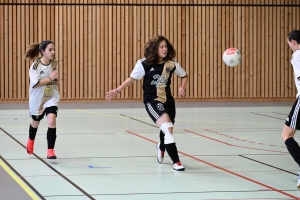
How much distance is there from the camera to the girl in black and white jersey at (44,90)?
7.66 meters

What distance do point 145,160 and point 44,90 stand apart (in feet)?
4.72

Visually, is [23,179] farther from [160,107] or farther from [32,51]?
[32,51]

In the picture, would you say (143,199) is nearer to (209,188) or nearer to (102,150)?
(209,188)

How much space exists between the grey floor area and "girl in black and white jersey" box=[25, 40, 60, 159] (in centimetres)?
31

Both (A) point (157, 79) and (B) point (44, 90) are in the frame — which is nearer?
(A) point (157, 79)

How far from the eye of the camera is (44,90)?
25.5ft

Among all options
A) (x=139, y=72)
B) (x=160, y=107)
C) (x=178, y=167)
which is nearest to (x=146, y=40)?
(x=139, y=72)

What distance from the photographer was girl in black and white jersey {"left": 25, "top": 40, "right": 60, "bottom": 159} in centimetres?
766

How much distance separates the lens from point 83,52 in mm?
16359

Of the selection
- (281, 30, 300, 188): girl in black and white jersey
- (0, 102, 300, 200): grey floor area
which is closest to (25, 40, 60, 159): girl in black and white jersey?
(0, 102, 300, 200): grey floor area

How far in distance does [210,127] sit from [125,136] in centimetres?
193

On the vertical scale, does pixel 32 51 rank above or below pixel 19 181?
above

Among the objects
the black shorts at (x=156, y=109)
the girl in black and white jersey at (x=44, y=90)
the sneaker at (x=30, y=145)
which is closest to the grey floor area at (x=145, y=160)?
the sneaker at (x=30, y=145)

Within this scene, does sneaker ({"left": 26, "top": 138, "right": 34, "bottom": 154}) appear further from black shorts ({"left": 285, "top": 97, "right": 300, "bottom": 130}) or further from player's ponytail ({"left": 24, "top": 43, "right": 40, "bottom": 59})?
black shorts ({"left": 285, "top": 97, "right": 300, "bottom": 130})
